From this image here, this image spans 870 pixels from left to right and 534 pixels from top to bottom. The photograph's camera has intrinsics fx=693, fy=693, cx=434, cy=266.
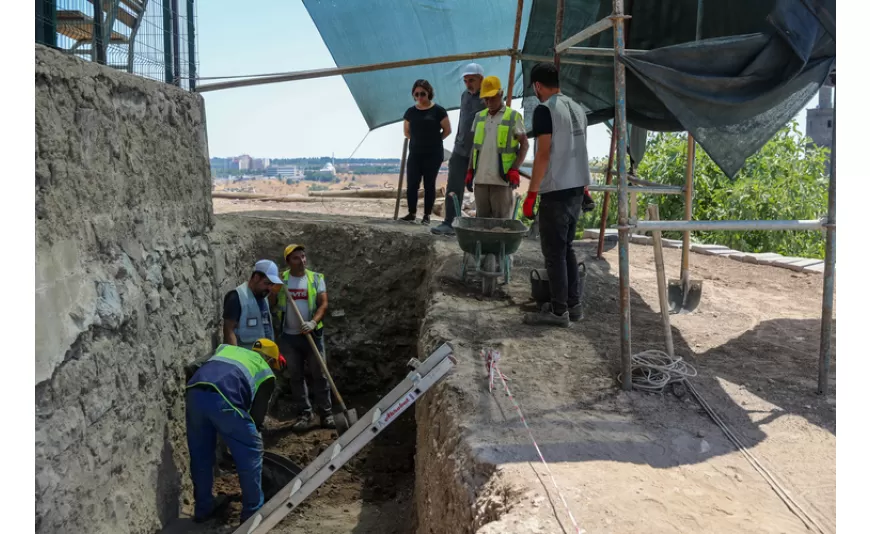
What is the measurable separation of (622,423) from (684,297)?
284 cm

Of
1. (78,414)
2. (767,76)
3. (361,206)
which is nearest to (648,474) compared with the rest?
(767,76)

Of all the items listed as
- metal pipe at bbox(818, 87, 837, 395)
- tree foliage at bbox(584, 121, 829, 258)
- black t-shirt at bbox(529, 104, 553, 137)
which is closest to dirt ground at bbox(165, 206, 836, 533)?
metal pipe at bbox(818, 87, 837, 395)

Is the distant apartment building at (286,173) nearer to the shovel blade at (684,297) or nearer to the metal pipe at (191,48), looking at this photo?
the metal pipe at (191,48)

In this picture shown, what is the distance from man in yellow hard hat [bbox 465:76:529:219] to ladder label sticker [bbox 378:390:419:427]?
289 centimetres

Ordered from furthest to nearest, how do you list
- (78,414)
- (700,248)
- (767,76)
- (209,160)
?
(700,248) → (209,160) → (767,76) → (78,414)

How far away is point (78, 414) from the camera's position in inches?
144

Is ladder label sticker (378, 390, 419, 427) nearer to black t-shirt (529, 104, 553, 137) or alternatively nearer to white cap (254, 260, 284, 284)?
black t-shirt (529, 104, 553, 137)

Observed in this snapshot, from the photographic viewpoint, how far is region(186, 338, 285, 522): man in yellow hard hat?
4402mm

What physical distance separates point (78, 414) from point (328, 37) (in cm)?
657

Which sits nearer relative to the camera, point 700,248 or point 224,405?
point 224,405

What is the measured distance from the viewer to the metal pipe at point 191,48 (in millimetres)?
5938

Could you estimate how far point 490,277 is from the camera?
5.78m

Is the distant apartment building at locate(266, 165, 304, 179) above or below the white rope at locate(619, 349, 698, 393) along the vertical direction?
above

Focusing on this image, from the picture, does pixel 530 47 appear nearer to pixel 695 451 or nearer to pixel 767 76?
pixel 767 76
